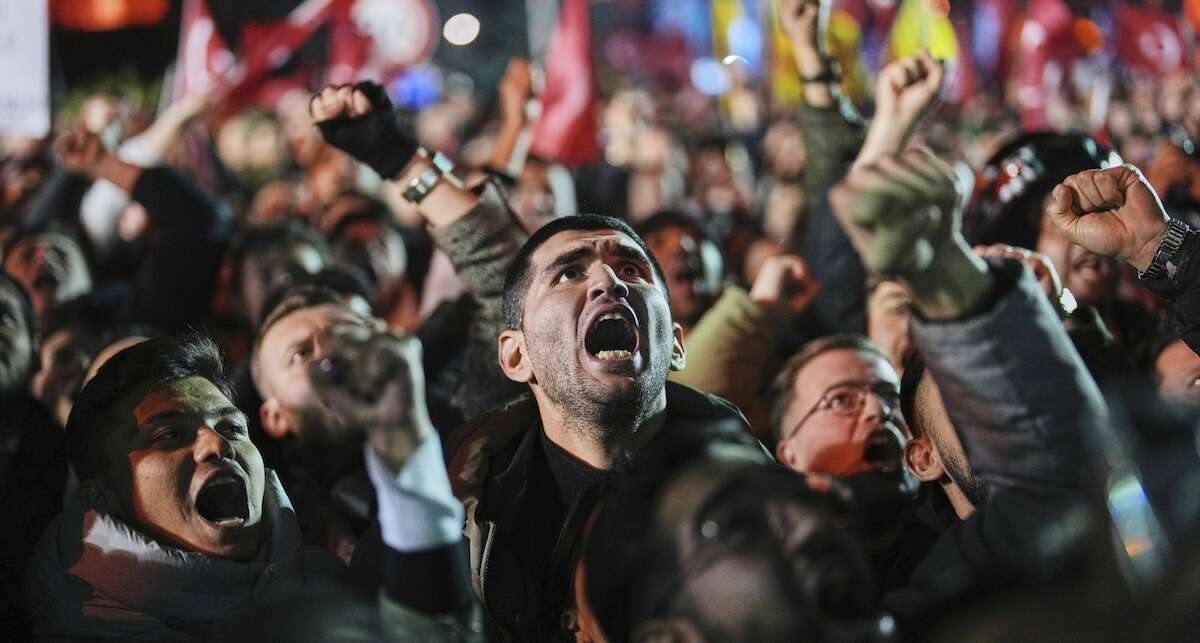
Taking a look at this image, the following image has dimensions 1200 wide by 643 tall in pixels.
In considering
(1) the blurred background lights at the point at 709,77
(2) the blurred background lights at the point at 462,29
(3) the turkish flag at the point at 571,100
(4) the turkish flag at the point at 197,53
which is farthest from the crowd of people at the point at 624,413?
(2) the blurred background lights at the point at 462,29

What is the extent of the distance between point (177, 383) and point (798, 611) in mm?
1620

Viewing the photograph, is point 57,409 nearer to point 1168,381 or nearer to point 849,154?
point 849,154

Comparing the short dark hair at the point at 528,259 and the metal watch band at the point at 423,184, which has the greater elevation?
the short dark hair at the point at 528,259

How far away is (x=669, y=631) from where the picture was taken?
170 cm

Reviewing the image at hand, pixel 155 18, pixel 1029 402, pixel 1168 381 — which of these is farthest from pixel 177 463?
pixel 155 18

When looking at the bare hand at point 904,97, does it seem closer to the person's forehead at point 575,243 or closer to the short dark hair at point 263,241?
the person's forehead at point 575,243

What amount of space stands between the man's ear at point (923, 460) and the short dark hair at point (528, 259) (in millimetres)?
665

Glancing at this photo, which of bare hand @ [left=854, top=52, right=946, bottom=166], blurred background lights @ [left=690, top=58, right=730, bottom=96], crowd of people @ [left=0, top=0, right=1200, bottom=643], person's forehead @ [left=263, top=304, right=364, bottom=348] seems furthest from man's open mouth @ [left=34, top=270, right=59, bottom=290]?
blurred background lights @ [left=690, top=58, right=730, bottom=96]

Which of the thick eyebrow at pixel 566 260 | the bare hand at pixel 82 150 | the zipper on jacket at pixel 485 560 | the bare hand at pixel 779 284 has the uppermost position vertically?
the thick eyebrow at pixel 566 260

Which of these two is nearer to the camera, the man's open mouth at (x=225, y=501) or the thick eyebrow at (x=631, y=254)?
the man's open mouth at (x=225, y=501)

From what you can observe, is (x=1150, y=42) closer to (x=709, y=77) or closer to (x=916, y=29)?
(x=916, y=29)

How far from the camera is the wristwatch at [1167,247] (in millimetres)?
2492

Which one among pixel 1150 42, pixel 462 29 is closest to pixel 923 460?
pixel 1150 42

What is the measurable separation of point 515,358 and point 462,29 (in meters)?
15.2
